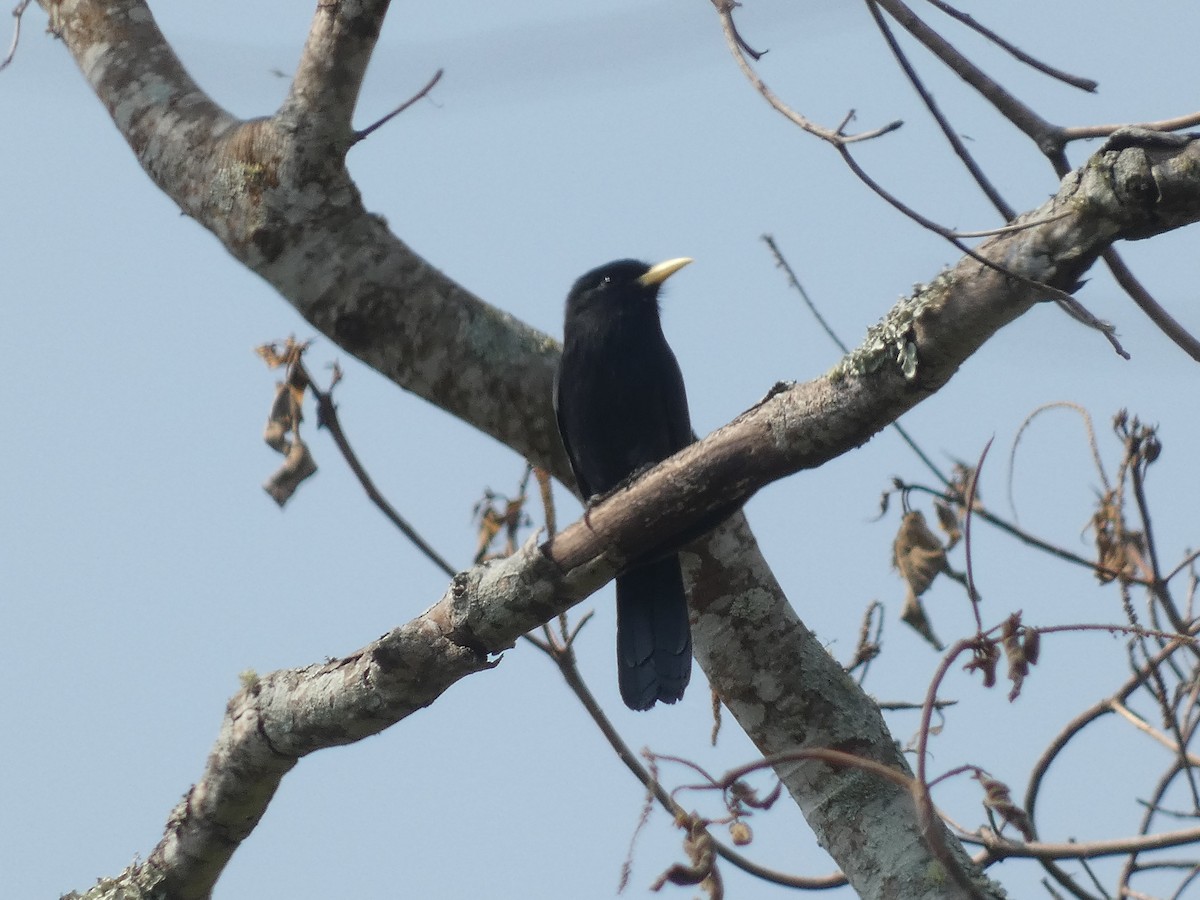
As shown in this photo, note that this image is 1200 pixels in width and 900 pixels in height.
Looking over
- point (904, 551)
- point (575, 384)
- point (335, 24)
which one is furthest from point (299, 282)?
point (904, 551)

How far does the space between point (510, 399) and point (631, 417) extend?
1048mm

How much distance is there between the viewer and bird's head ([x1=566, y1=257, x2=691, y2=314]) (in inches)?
207

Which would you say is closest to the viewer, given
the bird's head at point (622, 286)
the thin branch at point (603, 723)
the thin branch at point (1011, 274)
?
the thin branch at point (1011, 274)

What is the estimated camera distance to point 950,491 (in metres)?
4.23

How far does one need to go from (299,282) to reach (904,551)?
6.38ft

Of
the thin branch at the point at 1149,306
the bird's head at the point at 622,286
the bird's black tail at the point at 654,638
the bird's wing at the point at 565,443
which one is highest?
the bird's head at the point at 622,286

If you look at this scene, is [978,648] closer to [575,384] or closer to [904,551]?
[904,551]

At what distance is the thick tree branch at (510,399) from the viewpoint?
2543 millimetres

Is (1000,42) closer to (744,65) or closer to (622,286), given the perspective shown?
(744,65)

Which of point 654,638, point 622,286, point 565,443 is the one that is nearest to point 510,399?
point 565,443

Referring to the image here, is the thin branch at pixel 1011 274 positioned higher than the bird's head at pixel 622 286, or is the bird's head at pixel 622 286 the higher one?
the bird's head at pixel 622 286

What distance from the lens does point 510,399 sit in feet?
13.0

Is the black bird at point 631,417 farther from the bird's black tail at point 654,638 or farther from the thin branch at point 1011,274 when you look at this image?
the thin branch at point 1011,274

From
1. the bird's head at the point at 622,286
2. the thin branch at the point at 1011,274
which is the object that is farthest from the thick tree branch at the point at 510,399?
the bird's head at the point at 622,286
